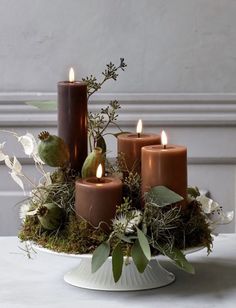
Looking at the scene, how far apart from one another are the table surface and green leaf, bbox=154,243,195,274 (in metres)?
0.05

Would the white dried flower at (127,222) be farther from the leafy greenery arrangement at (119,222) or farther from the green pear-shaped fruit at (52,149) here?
the green pear-shaped fruit at (52,149)

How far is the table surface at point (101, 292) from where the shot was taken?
956 mm

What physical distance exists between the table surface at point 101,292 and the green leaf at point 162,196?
118 millimetres

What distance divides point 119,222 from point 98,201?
4 centimetres

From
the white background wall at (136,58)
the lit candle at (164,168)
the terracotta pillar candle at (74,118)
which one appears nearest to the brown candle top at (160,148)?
the lit candle at (164,168)

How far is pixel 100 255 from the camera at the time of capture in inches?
36.3

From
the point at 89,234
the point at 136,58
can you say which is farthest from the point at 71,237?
the point at 136,58

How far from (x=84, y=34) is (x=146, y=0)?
0.16 metres

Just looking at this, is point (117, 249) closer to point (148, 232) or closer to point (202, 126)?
point (148, 232)

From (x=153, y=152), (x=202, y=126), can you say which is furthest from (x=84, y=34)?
(x=153, y=152)

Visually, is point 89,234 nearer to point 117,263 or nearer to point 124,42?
point 117,263

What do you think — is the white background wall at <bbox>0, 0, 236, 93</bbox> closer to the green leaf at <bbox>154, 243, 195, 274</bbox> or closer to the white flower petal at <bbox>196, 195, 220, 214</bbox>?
the white flower petal at <bbox>196, 195, 220, 214</bbox>

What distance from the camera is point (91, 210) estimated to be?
966mm

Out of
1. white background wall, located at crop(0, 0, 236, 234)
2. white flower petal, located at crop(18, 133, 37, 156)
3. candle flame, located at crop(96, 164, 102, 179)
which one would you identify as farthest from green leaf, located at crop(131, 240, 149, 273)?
white background wall, located at crop(0, 0, 236, 234)
